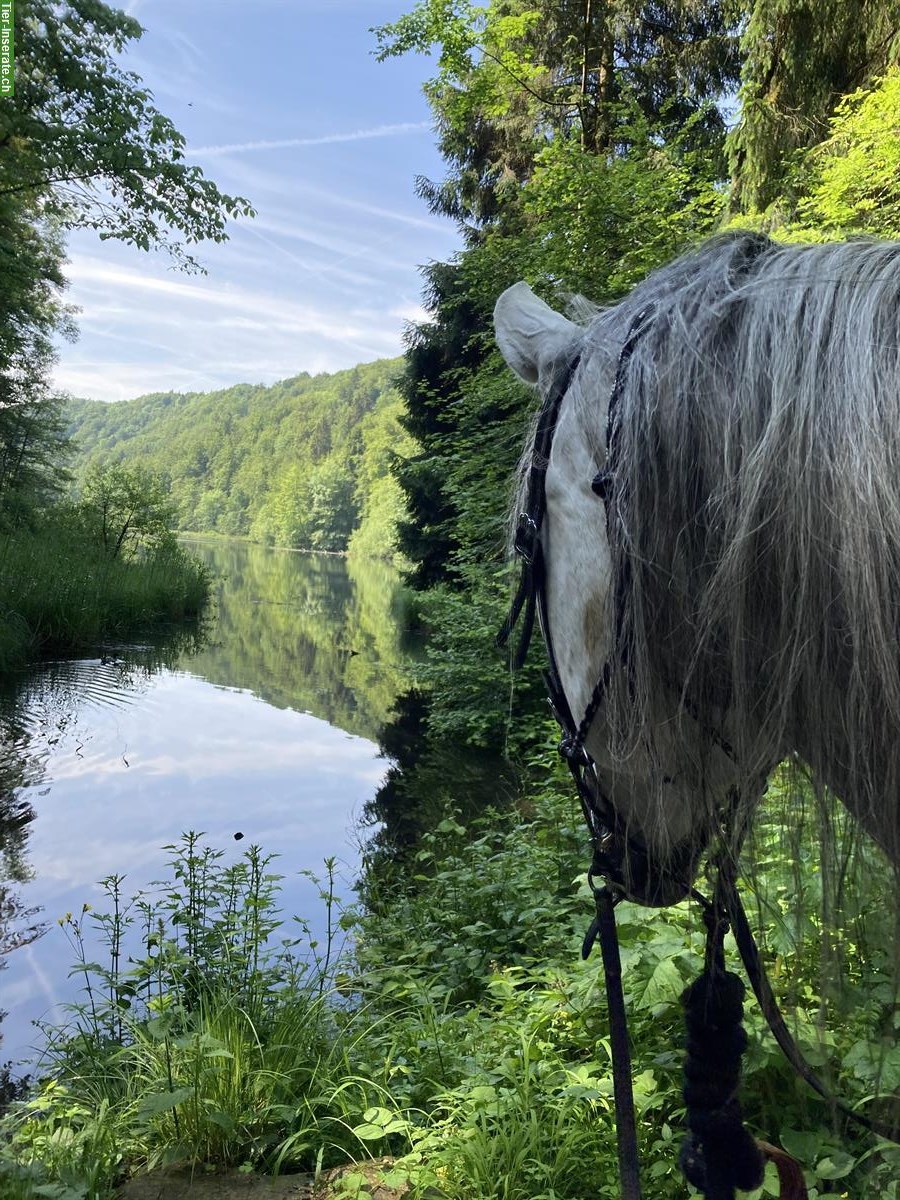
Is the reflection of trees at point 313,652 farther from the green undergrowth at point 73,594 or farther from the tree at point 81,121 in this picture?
the tree at point 81,121

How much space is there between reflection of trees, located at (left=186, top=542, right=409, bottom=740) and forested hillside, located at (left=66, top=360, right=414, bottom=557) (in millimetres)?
23583

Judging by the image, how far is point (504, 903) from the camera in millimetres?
3766

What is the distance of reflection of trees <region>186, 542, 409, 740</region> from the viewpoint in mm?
12641

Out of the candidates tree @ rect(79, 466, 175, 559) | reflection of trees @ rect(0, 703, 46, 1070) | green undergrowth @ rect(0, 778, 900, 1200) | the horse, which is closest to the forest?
green undergrowth @ rect(0, 778, 900, 1200)

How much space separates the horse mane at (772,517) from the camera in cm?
70

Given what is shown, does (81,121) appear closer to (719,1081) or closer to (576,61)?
(576,61)

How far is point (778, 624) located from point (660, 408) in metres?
0.25

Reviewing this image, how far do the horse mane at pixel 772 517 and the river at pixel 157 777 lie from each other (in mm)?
3790

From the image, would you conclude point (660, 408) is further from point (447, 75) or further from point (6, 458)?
point (6, 458)

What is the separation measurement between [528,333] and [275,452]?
399 ft

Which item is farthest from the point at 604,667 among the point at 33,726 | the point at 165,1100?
the point at 33,726

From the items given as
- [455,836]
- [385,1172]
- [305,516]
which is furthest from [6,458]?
[305,516]

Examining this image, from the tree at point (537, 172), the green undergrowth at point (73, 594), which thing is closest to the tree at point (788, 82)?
the tree at point (537, 172)

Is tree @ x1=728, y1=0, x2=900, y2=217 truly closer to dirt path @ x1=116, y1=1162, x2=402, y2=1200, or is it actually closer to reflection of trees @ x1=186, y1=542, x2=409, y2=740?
reflection of trees @ x1=186, y1=542, x2=409, y2=740
